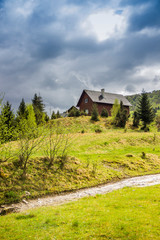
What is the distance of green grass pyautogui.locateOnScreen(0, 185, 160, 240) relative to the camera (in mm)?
6969

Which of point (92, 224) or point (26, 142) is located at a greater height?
point (26, 142)

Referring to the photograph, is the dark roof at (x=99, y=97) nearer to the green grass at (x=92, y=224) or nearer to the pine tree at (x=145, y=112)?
the pine tree at (x=145, y=112)

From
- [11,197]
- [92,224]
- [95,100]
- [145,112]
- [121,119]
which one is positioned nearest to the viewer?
[92,224]

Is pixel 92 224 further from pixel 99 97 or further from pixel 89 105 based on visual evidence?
pixel 99 97

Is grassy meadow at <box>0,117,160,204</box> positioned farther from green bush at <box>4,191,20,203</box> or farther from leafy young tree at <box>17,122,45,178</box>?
leafy young tree at <box>17,122,45,178</box>

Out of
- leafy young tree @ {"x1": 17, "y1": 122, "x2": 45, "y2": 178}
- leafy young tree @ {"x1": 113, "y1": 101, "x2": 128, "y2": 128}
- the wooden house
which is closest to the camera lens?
leafy young tree @ {"x1": 17, "y1": 122, "x2": 45, "y2": 178}

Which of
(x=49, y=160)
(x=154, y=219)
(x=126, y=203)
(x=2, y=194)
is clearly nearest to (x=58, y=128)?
(x=49, y=160)

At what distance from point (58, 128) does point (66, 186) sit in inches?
255

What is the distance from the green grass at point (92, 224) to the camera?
6.97 m

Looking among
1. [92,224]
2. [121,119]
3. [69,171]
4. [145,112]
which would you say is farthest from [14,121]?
[145,112]

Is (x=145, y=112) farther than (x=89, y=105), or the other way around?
(x=89, y=105)

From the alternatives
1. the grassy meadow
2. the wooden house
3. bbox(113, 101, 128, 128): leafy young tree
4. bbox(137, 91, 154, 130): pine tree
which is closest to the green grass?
the grassy meadow

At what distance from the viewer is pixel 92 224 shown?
7895 mm

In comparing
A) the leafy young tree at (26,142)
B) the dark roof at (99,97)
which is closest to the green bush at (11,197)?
the leafy young tree at (26,142)
